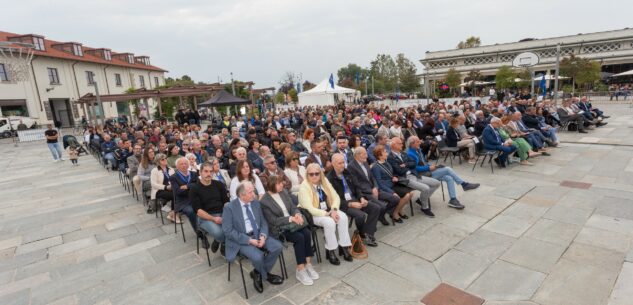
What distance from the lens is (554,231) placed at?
4434 mm

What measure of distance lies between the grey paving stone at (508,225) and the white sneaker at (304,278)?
2684 mm

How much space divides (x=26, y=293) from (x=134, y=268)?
3.60 feet

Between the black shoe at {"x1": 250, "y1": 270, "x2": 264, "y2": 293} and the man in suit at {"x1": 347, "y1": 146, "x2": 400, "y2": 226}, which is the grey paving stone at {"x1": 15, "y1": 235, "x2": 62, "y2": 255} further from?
the man in suit at {"x1": 347, "y1": 146, "x2": 400, "y2": 226}

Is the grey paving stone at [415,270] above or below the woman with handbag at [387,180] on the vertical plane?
below

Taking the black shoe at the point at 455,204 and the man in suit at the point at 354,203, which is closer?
the man in suit at the point at 354,203

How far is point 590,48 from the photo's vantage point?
40219mm

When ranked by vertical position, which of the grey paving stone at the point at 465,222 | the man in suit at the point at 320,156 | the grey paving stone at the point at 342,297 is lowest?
the grey paving stone at the point at 342,297

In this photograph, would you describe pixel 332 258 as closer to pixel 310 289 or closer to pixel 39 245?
pixel 310 289

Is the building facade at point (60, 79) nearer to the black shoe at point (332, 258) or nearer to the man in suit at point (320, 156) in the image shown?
the man in suit at point (320, 156)

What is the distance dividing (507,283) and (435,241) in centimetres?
109

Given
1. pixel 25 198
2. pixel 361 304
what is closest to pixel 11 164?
pixel 25 198

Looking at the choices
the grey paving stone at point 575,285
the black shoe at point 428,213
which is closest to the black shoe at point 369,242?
the black shoe at point 428,213

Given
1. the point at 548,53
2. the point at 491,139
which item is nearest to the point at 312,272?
the point at 491,139

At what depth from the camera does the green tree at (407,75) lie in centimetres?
5097
